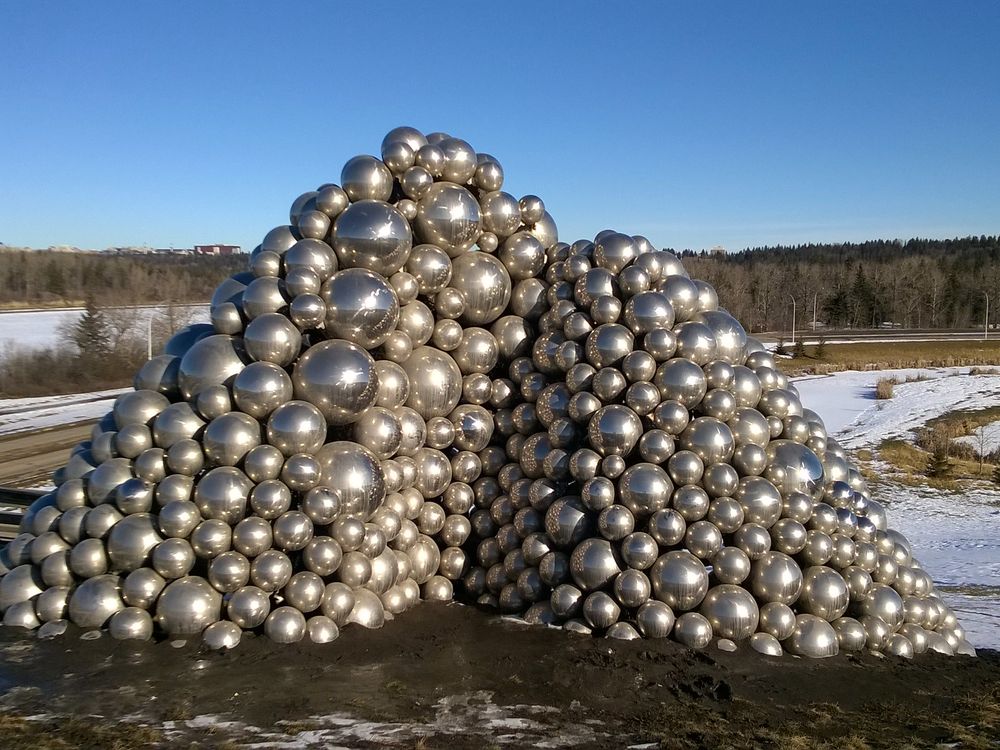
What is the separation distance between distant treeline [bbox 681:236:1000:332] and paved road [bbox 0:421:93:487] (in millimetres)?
73860

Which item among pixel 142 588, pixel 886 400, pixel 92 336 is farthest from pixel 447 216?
pixel 92 336

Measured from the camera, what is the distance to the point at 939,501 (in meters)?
19.4

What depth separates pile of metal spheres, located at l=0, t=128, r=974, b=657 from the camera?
764 centimetres

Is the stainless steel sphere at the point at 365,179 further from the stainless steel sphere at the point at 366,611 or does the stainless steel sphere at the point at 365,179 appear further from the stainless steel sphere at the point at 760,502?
the stainless steel sphere at the point at 760,502

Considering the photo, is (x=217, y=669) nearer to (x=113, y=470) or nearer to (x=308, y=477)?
(x=308, y=477)

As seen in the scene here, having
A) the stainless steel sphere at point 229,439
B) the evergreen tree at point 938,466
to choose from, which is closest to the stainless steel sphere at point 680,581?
the stainless steel sphere at point 229,439

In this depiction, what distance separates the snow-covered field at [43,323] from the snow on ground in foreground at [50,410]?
9604 millimetres

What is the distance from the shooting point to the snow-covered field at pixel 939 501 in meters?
12.4

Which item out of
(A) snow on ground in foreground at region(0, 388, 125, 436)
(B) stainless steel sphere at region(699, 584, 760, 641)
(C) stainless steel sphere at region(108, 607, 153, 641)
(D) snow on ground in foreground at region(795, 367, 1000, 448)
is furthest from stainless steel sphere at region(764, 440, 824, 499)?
(A) snow on ground in foreground at region(0, 388, 125, 436)

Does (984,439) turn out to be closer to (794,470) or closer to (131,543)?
(794,470)

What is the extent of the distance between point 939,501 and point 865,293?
83.2m

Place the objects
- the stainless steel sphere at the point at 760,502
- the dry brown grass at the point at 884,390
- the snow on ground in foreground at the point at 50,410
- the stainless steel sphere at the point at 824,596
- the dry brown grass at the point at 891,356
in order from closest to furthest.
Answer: the stainless steel sphere at the point at 824,596 → the stainless steel sphere at the point at 760,502 → the snow on ground in foreground at the point at 50,410 → the dry brown grass at the point at 884,390 → the dry brown grass at the point at 891,356

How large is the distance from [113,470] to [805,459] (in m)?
7.61

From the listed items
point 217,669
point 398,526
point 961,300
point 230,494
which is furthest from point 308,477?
point 961,300
